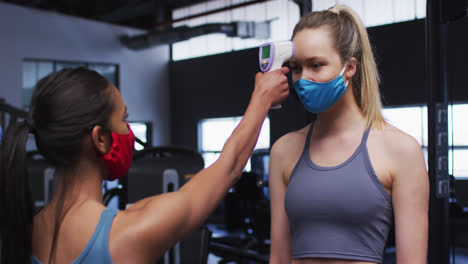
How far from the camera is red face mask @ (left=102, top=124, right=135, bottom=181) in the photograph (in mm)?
1023

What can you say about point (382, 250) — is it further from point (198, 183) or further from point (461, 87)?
point (461, 87)

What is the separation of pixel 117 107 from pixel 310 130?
2.16ft

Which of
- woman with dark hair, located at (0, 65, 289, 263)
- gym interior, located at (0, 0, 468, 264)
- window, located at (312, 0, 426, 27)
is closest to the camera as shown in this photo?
woman with dark hair, located at (0, 65, 289, 263)

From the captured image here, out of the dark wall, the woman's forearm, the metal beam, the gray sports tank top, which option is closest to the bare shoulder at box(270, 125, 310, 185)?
the gray sports tank top

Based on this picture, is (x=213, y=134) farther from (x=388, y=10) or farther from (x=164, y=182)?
(x=164, y=182)

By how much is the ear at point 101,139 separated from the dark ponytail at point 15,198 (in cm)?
Result: 13

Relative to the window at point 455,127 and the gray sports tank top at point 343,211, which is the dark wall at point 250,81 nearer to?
the window at point 455,127

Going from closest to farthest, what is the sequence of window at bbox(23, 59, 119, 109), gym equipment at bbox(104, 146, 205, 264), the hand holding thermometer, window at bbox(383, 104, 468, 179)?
the hand holding thermometer < gym equipment at bbox(104, 146, 205, 264) < window at bbox(383, 104, 468, 179) < window at bbox(23, 59, 119, 109)

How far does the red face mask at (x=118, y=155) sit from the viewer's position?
1023mm

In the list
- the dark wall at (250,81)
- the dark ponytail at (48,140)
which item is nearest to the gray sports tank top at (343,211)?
the dark ponytail at (48,140)

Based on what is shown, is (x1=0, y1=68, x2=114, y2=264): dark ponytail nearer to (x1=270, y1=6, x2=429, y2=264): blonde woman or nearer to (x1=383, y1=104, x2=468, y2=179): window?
(x1=270, y1=6, x2=429, y2=264): blonde woman

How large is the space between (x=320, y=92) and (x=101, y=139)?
0.61m

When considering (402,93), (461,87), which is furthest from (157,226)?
(402,93)

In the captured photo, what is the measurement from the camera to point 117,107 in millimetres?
1031
